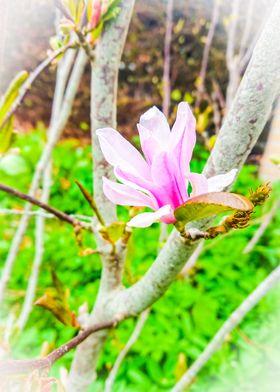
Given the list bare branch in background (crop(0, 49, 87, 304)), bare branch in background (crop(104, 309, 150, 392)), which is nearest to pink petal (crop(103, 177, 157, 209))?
bare branch in background (crop(0, 49, 87, 304))

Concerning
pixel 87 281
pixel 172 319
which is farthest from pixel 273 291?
pixel 87 281

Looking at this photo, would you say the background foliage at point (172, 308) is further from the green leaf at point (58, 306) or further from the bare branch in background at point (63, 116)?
the green leaf at point (58, 306)

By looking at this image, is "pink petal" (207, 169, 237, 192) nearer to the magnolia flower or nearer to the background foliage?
the magnolia flower

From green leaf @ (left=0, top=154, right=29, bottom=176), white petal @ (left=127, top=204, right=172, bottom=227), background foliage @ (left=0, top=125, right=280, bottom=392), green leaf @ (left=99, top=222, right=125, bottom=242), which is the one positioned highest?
white petal @ (left=127, top=204, right=172, bottom=227)

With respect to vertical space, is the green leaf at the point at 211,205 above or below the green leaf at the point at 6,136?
above

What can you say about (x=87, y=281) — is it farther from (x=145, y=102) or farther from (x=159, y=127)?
(x=159, y=127)

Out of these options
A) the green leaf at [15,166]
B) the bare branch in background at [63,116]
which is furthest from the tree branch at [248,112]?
the green leaf at [15,166]
